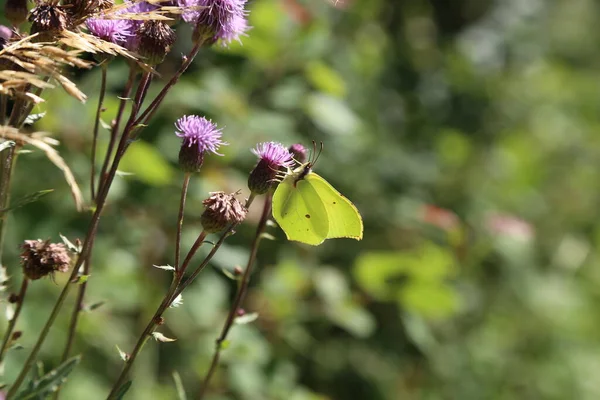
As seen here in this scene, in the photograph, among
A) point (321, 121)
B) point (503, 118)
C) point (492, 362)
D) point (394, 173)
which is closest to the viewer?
point (321, 121)

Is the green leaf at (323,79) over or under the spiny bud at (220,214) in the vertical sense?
over

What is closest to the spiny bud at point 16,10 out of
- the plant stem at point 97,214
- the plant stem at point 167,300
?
the plant stem at point 97,214

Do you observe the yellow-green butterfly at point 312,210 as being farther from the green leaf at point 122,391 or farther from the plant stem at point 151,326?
the green leaf at point 122,391

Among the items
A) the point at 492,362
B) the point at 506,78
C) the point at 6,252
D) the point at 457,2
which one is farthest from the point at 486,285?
the point at 6,252

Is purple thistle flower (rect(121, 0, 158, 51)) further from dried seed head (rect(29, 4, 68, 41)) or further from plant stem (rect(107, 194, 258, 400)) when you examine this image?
plant stem (rect(107, 194, 258, 400))

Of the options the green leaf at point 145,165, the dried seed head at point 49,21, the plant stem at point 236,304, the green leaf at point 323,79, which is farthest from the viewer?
the green leaf at point 323,79

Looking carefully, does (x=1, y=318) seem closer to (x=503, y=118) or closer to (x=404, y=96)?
(x=404, y=96)
